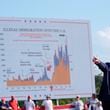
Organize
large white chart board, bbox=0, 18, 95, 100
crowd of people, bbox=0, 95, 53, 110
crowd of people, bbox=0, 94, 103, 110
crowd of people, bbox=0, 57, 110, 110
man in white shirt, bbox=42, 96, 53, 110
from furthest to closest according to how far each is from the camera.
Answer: man in white shirt, bbox=42, 96, 53, 110
crowd of people, bbox=0, 94, 103, 110
large white chart board, bbox=0, 18, 95, 100
crowd of people, bbox=0, 95, 53, 110
crowd of people, bbox=0, 57, 110, 110

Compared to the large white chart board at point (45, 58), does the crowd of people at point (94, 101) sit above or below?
below

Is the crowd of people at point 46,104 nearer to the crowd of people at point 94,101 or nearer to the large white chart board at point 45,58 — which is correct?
the crowd of people at point 94,101

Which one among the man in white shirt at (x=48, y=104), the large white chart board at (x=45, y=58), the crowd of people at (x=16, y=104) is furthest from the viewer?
the man in white shirt at (x=48, y=104)

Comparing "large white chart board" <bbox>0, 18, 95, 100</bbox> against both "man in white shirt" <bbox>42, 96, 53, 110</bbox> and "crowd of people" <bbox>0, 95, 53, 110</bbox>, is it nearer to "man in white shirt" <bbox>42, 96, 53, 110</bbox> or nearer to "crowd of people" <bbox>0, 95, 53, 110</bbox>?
"crowd of people" <bbox>0, 95, 53, 110</bbox>

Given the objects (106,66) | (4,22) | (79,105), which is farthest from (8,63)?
(106,66)

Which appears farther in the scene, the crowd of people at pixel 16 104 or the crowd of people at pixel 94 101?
the crowd of people at pixel 16 104

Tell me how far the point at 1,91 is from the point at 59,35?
284 centimetres

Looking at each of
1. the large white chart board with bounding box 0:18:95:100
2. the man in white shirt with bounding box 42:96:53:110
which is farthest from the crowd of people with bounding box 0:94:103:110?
the large white chart board with bounding box 0:18:95:100

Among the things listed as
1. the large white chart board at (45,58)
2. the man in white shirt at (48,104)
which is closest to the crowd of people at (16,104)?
the man in white shirt at (48,104)

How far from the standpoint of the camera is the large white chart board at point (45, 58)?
16.6 metres

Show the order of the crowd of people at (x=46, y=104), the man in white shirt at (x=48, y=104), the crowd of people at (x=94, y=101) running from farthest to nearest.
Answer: the man in white shirt at (x=48, y=104) → the crowd of people at (x=46, y=104) → the crowd of people at (x=94, y=101)

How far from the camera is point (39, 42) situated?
1697cm

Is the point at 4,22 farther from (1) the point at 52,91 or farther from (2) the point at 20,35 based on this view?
(1) the point at 52,91

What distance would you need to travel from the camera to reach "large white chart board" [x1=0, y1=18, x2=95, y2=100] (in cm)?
1656
